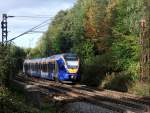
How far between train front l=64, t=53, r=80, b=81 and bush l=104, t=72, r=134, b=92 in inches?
113

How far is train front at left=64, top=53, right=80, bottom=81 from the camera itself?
46156mm

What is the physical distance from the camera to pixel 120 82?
43.8 m

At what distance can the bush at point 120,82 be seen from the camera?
137 ft

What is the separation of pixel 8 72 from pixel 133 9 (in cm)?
2348

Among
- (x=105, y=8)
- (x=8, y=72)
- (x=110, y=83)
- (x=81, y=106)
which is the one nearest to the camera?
(x=81, y=106)

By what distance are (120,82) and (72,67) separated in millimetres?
4950

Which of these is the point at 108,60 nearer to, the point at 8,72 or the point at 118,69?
the point at 118,69

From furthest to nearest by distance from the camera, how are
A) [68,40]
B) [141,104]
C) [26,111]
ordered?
[68,40], [141,104], [26,111]

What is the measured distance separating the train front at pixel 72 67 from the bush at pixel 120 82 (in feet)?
9.39

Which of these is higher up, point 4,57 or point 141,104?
point 4,57

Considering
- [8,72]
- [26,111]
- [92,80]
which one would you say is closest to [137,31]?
[92,80]

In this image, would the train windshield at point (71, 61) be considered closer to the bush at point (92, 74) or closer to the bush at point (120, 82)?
the bush at point (120, 82)

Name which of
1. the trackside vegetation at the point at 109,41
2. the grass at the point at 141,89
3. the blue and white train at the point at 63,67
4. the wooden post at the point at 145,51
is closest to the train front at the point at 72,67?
the blue and white train at the point at 63,67

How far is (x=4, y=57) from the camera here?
28.0 metres
